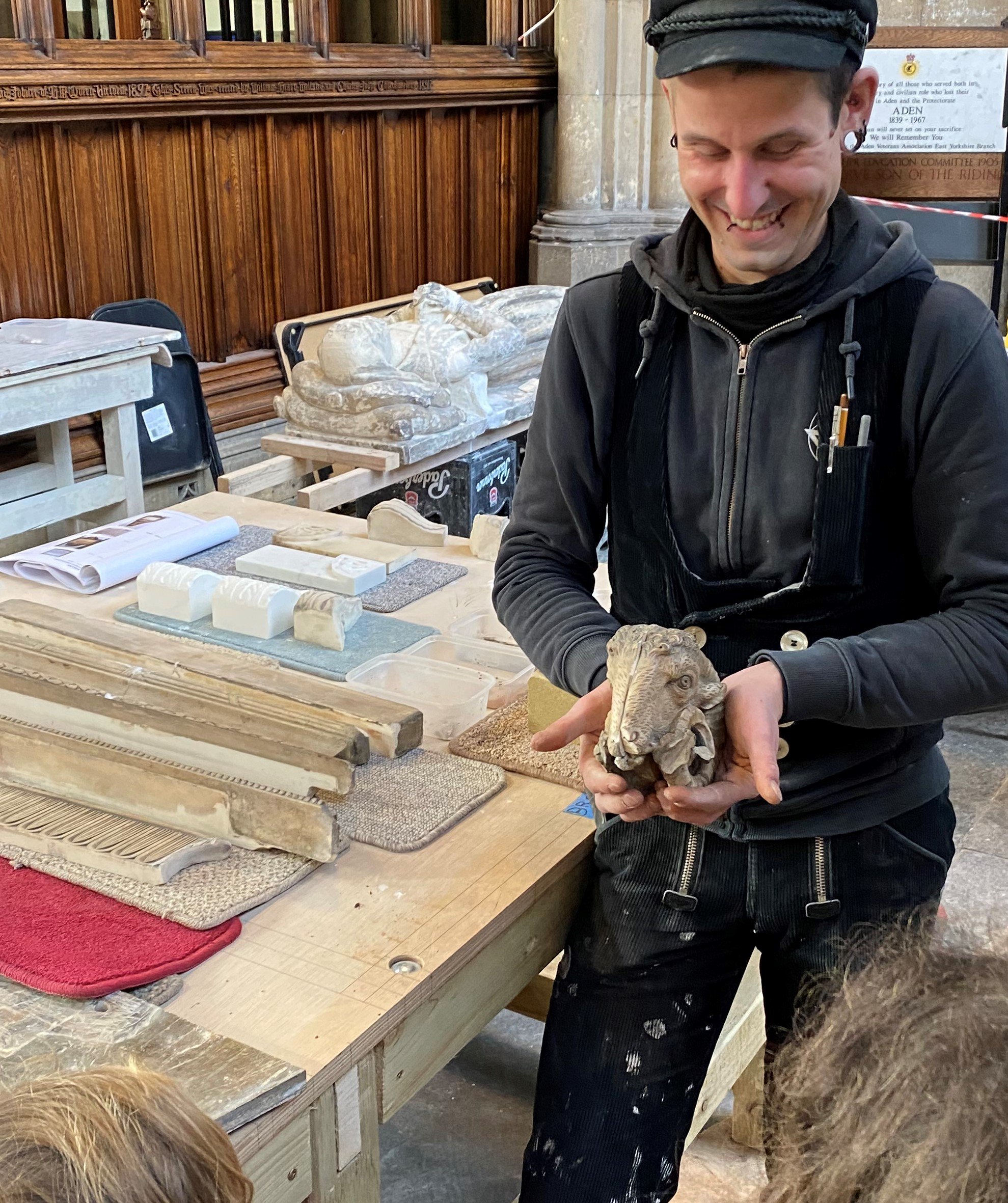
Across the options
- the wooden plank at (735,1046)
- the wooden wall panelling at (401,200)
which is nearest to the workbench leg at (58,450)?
the wooden plank at (735,1046)

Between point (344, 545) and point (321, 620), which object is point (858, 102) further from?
point (344, 545)

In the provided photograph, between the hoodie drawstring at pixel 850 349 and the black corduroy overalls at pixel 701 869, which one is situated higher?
the hoodie drawstring at pixel 850 349

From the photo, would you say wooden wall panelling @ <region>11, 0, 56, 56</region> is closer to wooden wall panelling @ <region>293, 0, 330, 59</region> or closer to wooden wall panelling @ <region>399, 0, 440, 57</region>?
wooden wall panelling @ <region>293, 0, 330, 59</region>

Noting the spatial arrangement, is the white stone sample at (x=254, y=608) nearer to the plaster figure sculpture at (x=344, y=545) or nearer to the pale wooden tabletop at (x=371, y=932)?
the plaster figure sculpture at (x=344, y=545)

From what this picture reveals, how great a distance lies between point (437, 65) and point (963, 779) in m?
4.71

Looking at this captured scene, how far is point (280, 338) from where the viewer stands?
578 cm

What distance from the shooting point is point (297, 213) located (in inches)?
249

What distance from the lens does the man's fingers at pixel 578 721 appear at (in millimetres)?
1526

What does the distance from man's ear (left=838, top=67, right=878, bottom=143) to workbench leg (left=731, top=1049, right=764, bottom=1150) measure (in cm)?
166

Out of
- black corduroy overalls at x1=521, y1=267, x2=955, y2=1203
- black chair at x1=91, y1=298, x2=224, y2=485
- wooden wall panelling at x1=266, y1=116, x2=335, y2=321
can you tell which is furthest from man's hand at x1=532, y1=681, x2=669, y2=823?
wooden wall panelling at x1=266, y1=116, x2=335, y2=321

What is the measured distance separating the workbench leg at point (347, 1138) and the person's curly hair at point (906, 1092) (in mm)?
558

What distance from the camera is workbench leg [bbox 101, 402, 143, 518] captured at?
4.32 meters

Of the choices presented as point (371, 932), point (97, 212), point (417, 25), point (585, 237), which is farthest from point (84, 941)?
point (585, 237)

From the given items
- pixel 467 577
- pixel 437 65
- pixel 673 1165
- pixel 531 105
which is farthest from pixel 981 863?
pixel 531 105
